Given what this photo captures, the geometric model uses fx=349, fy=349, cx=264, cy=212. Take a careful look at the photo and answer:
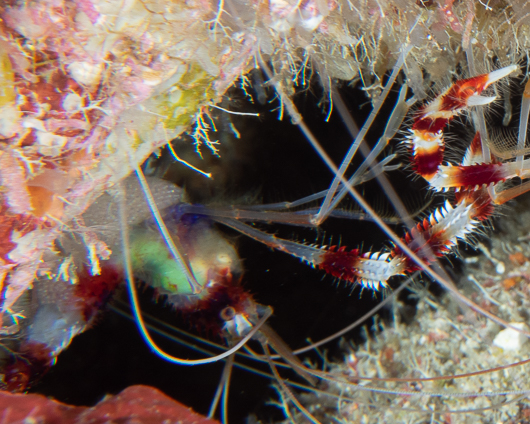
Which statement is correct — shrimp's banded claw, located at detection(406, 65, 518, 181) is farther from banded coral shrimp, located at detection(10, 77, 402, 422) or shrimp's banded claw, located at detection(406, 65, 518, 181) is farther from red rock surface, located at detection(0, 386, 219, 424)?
red rock surface, located at detection(0, 386, 219, 424)

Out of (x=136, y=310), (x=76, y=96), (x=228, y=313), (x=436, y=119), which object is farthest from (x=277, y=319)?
(x=76, y=96)

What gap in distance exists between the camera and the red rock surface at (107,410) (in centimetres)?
143

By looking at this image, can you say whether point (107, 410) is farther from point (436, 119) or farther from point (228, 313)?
point (436, 119)

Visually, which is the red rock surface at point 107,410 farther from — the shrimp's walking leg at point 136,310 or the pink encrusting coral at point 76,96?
the pink encrusting coral at point 76,96

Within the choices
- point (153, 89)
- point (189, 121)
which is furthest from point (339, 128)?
point (153, 89)

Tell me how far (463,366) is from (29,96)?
115 inches

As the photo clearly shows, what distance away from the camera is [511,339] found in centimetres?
236

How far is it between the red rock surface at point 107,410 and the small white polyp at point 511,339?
6.58 ft

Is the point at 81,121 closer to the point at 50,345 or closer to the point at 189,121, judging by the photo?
the point at 189,121

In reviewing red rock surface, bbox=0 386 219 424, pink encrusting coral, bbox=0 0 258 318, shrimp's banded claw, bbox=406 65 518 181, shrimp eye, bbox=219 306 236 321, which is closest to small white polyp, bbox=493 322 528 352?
shrimp's banded claw, bbox=406 65 518 181

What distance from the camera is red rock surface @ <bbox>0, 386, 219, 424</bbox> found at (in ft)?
4.68

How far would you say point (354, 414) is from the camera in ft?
8.83

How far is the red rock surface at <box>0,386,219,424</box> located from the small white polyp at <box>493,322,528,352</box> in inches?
78.9

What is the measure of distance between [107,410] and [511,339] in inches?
98.8
